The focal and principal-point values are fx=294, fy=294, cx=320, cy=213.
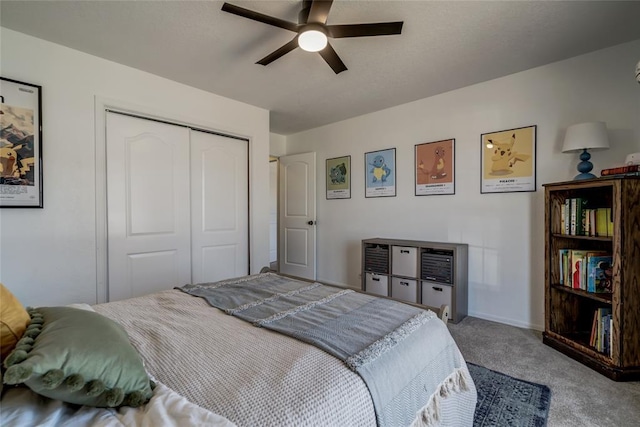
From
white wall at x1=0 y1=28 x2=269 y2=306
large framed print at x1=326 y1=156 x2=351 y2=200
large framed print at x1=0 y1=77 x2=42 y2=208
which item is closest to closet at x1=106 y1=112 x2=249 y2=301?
white wall at x1=0 y1=28 x2=269 y2=306

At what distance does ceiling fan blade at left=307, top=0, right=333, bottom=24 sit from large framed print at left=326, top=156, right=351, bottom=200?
2507mm

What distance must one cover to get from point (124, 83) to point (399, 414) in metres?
3.20

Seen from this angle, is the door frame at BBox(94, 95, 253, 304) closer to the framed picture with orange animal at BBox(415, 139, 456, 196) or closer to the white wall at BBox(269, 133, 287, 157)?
the white wall at BBox(269, 133, 287, 157)

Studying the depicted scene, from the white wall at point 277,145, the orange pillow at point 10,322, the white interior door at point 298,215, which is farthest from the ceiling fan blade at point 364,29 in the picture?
the white wall at point 277,145

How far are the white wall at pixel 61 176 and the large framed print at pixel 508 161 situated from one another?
338cm

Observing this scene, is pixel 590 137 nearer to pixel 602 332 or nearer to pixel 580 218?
pixel 580 218

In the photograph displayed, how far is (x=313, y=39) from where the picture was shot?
1.83m

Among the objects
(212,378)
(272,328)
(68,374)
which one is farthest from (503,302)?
(68,374)

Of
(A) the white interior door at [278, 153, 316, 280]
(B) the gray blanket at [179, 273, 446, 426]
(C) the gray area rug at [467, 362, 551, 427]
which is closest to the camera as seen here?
(B) the gray blanket at [179, 273, 446, 426]

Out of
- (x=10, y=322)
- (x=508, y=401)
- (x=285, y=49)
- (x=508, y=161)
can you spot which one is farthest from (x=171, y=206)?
(x=508, y=161)

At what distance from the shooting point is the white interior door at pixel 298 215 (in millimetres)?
4582

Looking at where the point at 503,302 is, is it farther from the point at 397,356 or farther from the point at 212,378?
the point at 212,378

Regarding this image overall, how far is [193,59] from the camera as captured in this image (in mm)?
2529

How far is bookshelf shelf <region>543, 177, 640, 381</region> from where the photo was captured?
6.23ft
